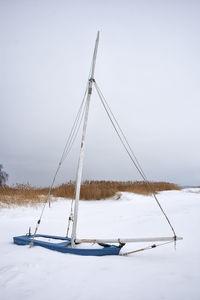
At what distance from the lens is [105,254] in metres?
4.48

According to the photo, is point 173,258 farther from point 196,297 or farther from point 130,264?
point 196,297

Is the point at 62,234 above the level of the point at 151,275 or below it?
below

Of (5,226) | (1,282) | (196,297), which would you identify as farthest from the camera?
(5,226)

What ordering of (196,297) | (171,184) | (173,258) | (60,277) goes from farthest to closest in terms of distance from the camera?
(171,184), (173,258), (60,277), (196,297)

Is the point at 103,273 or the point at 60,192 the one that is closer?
the point at 103,273

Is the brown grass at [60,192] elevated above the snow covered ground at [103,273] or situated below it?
above

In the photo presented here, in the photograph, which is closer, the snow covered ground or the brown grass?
the snow covered ground

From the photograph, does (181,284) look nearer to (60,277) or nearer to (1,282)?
(60,277)

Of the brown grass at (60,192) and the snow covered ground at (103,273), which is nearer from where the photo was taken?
the snow covered ground at (103,273)

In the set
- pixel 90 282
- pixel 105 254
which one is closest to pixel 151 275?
pixel 90 282

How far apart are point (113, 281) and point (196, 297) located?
1282 millimetres

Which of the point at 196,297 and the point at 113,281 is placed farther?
the point at 113,281

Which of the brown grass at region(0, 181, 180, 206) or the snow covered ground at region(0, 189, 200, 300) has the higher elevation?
the brown grass at region(0, 181, 180, 206)

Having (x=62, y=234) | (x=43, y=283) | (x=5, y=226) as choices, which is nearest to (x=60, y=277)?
(x=43, y=283)
